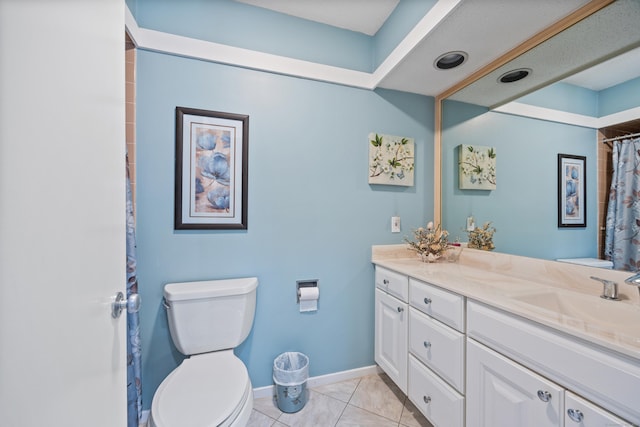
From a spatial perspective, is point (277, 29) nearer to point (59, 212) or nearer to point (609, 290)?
point (59, 212)

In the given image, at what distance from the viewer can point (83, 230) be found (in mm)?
532

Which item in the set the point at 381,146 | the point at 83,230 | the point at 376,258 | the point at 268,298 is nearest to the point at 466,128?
the point at 381,146

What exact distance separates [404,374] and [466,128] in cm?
166

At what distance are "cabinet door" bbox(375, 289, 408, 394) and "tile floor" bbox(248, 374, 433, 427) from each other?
0.15 meters

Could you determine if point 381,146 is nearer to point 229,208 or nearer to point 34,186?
point 229,208

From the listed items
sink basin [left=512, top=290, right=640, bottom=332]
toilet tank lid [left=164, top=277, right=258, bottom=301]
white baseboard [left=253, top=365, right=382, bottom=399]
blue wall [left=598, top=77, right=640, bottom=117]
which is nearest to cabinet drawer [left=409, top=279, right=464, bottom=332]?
sink basin [left=512, top=290, right=640, bottom=332]

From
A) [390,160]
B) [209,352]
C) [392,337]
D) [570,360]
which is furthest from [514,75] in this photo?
[209,352]

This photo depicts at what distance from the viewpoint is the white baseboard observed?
162cm

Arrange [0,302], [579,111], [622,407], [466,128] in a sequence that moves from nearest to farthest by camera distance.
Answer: [0,302]
[622,407]
[579,111]
[466,128]

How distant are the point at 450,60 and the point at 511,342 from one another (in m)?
1.53

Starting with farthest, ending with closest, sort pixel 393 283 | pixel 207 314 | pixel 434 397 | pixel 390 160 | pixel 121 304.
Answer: pixel 390 160, pixel 393 283, pixel 207 314, pixel 434 397, pixel 121 304

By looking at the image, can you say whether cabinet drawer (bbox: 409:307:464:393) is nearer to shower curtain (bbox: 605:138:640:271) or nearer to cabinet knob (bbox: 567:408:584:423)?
cabinet knob (bbox: 567:408:584:423)

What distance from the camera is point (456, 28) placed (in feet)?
4.12

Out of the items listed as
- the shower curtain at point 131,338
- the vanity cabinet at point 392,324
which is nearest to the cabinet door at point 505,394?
the vanity cabinet at point 392,324
